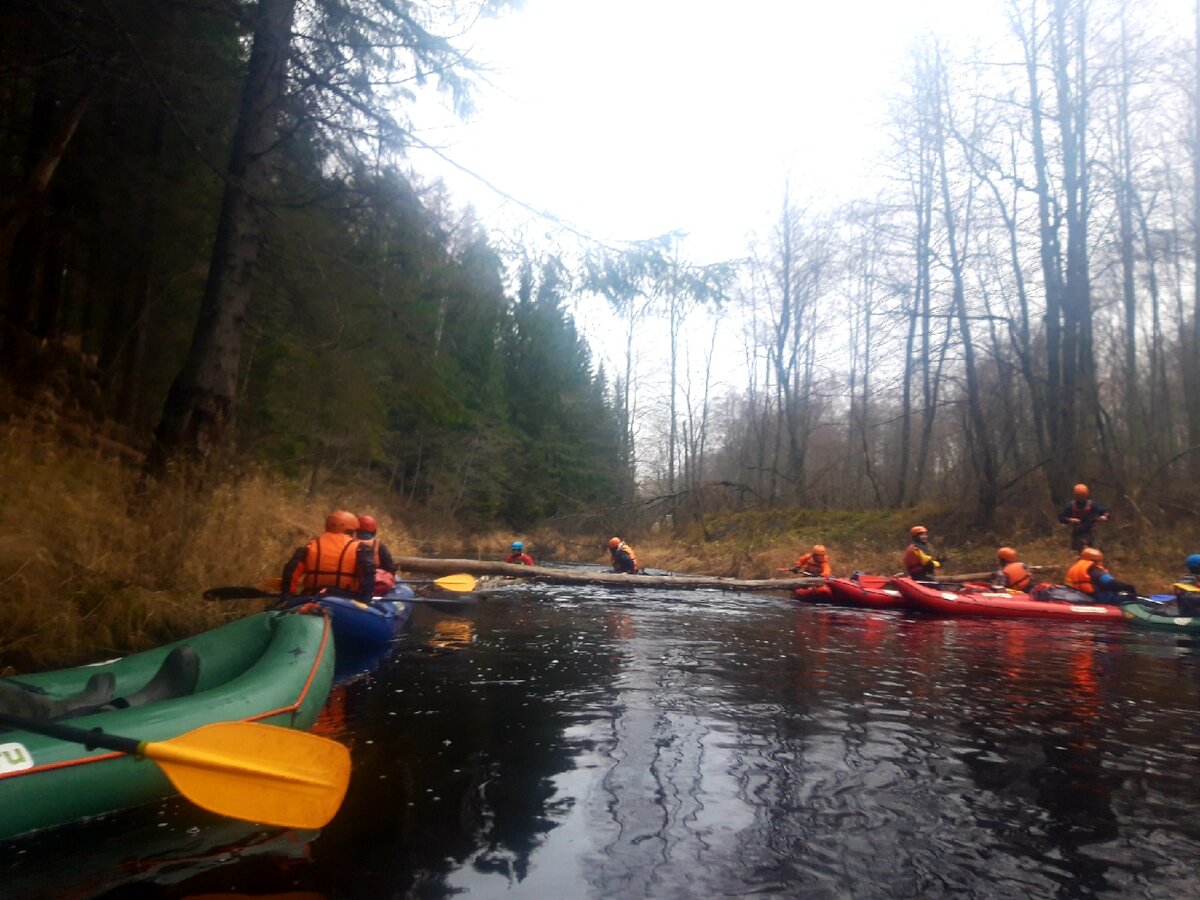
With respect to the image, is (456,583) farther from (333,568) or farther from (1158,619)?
(1158,619)

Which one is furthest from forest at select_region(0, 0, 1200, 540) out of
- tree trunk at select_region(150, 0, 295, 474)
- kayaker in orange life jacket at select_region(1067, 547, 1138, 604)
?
kayaker in orange life jacket at select_region(1067, 547, 1138, 604)

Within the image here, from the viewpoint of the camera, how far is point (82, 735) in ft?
9.64

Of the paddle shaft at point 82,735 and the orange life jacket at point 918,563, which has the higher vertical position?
the orange life jacket at point 918,563

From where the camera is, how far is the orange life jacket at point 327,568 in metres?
7.12

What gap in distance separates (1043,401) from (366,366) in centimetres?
1340

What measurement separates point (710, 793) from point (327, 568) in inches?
173

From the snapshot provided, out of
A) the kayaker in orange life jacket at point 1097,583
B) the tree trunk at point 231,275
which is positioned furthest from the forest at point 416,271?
the kayaker in orange life jacket at point 1097,583

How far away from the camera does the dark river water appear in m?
2.96

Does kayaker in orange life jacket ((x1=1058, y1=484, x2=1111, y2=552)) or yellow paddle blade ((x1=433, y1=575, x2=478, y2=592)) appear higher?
kayaker in orange life jacket ((x1=1058, y1=484, x2=1111, y2=552))

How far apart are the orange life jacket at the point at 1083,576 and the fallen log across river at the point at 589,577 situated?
9.00 feet

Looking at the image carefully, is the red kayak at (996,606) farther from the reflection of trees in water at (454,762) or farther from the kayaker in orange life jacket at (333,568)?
the kayaker in orange life jacket at (333,568)

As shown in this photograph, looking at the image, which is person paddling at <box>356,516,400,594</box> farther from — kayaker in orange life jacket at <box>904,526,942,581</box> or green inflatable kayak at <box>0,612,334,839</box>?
kayaker in orange life jacket at <box>904,526,942,581</box>

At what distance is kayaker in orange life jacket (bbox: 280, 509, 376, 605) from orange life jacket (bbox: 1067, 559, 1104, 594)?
9.82 m

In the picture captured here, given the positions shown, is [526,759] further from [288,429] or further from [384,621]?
[288,429]
